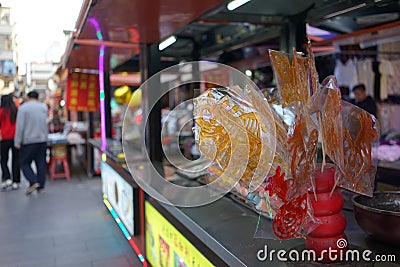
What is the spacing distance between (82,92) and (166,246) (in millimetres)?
5783

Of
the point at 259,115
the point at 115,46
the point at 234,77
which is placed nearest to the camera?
the point at 259,115

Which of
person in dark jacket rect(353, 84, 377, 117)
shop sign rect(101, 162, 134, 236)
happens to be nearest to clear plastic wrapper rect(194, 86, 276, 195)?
shop sign rect(101, 162, 134, 236)

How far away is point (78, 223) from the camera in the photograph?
4.68 m

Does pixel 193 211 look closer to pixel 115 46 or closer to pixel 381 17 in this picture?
pixel 115 46

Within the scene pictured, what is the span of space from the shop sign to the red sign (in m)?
3.29

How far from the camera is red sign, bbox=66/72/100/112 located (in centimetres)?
729

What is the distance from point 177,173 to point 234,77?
173 cm

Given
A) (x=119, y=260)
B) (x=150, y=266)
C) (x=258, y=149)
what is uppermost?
(x=258, y=149)

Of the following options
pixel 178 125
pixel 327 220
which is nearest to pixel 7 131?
pixel 178 125

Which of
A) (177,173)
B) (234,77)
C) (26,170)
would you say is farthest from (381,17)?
(26,170)

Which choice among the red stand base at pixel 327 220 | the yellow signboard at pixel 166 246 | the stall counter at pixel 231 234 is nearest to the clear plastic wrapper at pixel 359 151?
the red stand base at pixel 327 220

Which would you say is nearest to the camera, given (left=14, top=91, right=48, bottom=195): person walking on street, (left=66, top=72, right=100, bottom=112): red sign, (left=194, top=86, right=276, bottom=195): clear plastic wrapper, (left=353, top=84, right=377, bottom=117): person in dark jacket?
(left=194, top=86, right=276, bottom=195): clear plastic wrapper

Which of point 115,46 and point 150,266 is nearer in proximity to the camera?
point 150,266

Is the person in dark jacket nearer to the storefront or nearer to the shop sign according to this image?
the storefront
